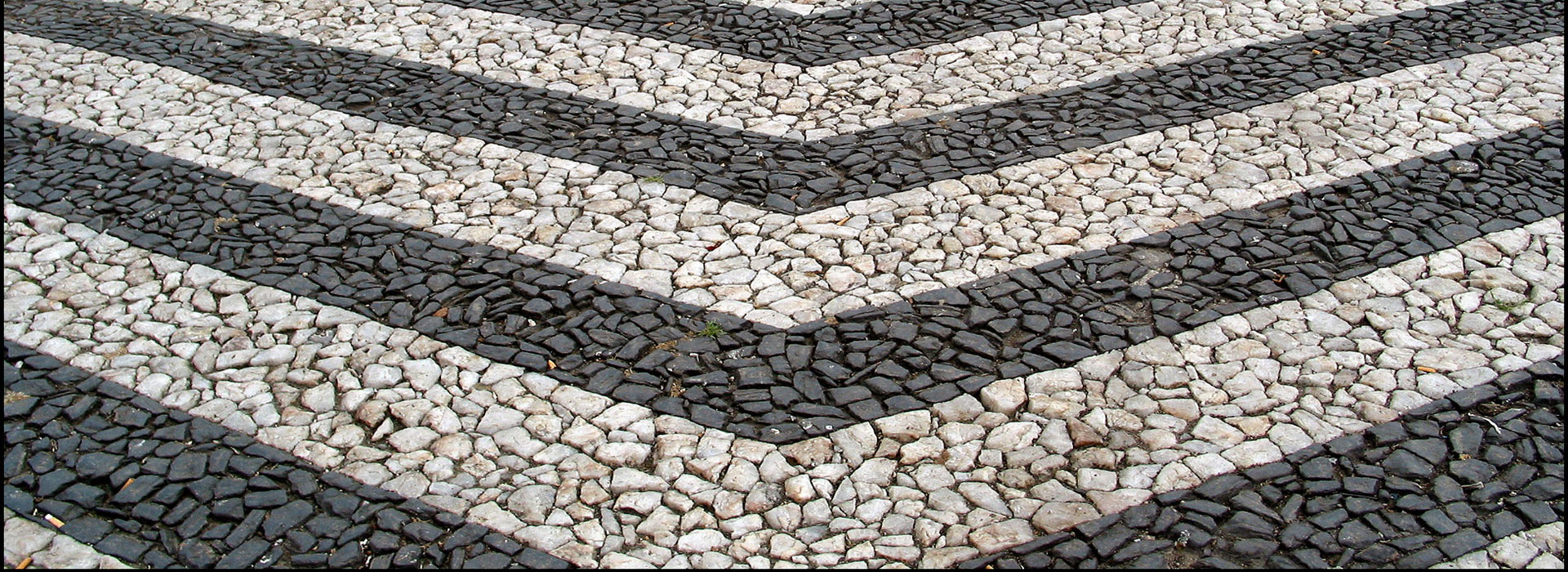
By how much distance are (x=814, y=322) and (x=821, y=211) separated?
0.91 metres

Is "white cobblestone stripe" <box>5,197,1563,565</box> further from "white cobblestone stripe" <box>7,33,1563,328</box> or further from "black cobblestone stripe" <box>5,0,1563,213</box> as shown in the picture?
"black cobblestone stripe" <box>5,0,1563,213</box>

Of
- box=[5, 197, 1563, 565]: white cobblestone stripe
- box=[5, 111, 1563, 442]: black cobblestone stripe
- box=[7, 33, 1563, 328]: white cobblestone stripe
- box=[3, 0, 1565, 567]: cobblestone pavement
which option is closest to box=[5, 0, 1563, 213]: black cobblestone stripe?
box=[3, 0, 1565, 567]: cobblestone pavement

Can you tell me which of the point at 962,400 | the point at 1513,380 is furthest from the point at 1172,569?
the point at 1513,380

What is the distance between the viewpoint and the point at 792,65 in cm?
714

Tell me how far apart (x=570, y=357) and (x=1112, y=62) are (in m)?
3.84

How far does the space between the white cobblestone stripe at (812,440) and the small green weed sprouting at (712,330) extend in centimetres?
53

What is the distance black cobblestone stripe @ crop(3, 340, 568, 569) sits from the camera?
157 inches

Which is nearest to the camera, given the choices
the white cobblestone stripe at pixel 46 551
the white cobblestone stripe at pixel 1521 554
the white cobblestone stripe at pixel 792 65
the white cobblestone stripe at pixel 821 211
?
the white cobblestone stripe at pixel 1521 554

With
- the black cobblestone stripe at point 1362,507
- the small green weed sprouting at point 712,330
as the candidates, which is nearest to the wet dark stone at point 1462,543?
the black cobblestone stripe at point 1362,507

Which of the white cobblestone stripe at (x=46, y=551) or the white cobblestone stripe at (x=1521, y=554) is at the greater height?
the white cobblestone stripe at (x=1521, y=554)

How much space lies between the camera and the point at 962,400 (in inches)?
180

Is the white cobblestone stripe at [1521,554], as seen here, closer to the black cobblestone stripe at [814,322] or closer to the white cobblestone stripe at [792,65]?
the black cobblestone stripe at [814,322]

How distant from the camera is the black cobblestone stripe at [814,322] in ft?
15.4

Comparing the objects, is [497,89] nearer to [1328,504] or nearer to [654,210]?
[654,210]
